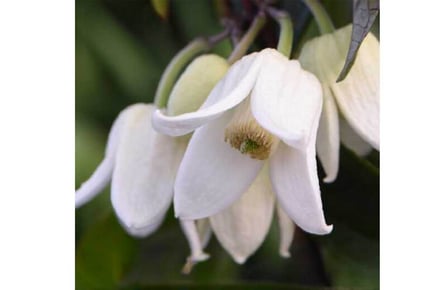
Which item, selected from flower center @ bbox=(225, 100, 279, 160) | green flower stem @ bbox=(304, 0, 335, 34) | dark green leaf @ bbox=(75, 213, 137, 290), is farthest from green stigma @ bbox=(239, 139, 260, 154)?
dark green leaf @ bbox=(75, 213, 137, 290)

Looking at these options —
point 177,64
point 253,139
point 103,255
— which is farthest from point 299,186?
point 103,255

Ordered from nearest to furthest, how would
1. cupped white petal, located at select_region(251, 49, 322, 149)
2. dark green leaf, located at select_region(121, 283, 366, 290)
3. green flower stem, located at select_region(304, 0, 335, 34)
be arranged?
cupped white petal, located at select_region(251, 49, 322, 149) → green flower stem, located at select_region(304, 0, 335, 34) → dark green leaf, located at select_region(121, 283, 366, 290)

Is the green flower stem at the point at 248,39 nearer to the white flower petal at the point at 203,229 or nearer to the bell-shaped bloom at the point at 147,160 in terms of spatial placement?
the bell-shaped bloom at the point at 147,160

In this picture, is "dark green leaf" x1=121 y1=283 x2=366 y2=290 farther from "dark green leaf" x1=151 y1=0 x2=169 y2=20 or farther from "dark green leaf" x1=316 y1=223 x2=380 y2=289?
"dark green leaf" x1=151 y1=0 x2=169 y2=20

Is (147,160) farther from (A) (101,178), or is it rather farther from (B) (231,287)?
(B) (231,287)
